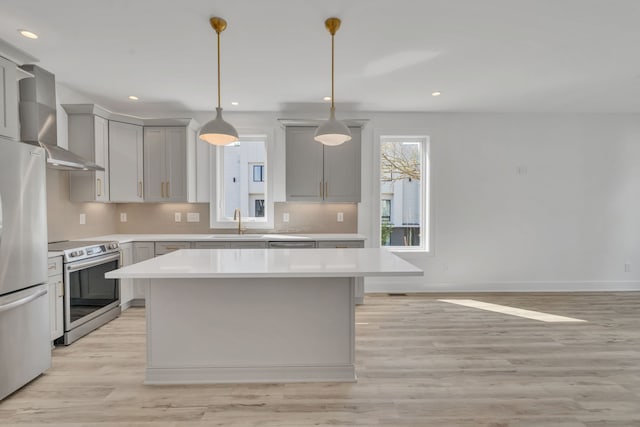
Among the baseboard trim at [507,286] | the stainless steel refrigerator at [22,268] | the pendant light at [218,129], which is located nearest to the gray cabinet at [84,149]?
the stainless steel refrigerator at [22,268]

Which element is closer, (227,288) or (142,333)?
(227,288)

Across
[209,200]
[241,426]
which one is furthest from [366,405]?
[209,200]

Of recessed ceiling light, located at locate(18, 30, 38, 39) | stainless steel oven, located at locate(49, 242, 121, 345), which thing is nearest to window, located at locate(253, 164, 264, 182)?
stainless steel oven, located at locate(49, 242, 121, 345)

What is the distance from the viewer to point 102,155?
3.79 m

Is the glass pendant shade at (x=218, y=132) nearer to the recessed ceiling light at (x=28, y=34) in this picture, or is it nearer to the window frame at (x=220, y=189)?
the recessed ceiling light at (x=28, y=34)

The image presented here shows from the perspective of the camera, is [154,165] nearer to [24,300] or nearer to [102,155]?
[102,155]

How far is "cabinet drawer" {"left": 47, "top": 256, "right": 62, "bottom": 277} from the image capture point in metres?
2.68

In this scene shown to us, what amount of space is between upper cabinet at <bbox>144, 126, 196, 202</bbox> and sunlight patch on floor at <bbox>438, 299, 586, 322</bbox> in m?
3.86

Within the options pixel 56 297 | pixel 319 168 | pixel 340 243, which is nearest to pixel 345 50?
pixel 319 168

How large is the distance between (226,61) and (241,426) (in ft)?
9.74

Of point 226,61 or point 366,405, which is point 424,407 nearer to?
point 366,405

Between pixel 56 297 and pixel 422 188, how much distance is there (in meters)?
4.53

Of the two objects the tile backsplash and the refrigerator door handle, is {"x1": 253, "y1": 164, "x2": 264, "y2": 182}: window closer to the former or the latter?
the tile backsplash

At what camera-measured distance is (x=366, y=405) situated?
1.99 m
